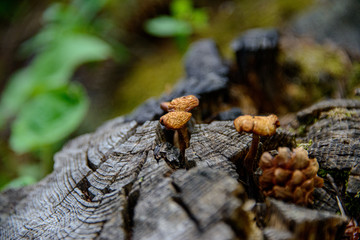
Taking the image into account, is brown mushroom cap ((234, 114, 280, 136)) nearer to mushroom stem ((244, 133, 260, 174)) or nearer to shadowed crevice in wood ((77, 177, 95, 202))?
mushroom stem ((244, 133, 260, 174))

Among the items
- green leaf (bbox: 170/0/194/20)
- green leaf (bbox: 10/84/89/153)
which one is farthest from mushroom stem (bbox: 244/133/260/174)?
green leaf (bbox: 170/0/194/20)

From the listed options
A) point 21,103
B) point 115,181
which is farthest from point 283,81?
point 21,103

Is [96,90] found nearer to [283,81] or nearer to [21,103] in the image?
[21,103]

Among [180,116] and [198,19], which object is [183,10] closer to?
[198,19]

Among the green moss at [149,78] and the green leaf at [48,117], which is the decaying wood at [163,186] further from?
the green moss at [149,78]

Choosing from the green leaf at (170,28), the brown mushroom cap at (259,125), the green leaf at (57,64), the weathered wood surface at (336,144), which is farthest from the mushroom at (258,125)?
the green leaf at (57,64)
